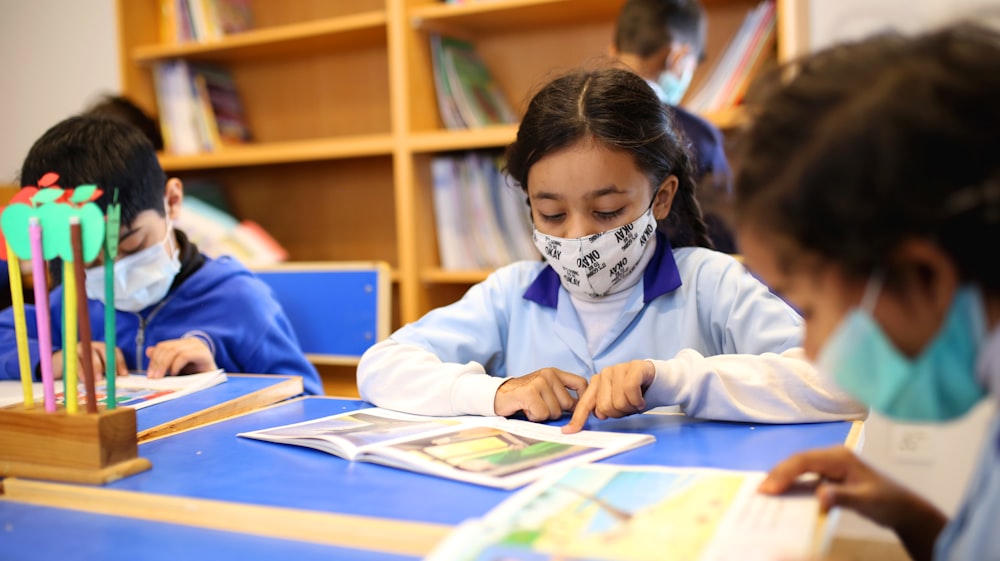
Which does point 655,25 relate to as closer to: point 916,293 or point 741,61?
point 741,61

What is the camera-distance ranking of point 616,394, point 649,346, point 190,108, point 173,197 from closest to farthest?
1. point 616,394
2. point 649,346
3. point 173,197
4. point 190,108

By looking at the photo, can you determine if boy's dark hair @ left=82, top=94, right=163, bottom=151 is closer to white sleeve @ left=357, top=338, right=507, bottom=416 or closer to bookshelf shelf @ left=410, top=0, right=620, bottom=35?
bookshelf shelf @ left=410, top=0, right=620, bottom=35

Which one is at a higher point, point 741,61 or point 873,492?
point 741,61

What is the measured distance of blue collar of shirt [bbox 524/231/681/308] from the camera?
4.24ft

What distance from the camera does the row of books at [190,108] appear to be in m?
2.84

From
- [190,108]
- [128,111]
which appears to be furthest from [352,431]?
[190,108]

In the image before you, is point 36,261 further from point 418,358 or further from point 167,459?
point 418,358

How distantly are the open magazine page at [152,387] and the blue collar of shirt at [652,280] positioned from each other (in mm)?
524

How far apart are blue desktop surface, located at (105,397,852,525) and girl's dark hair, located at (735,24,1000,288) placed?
1.11ft

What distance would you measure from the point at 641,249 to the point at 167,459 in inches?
27.8

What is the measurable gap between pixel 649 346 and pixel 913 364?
2.37 feet

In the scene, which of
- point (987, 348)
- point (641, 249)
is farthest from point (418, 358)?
point (987, 348)

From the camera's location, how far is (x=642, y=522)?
2.15 ft

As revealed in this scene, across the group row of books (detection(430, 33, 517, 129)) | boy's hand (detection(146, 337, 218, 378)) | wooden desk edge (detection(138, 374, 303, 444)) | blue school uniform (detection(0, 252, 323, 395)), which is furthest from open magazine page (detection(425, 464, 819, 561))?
row of books (detection(430, 33, 517, 129))
